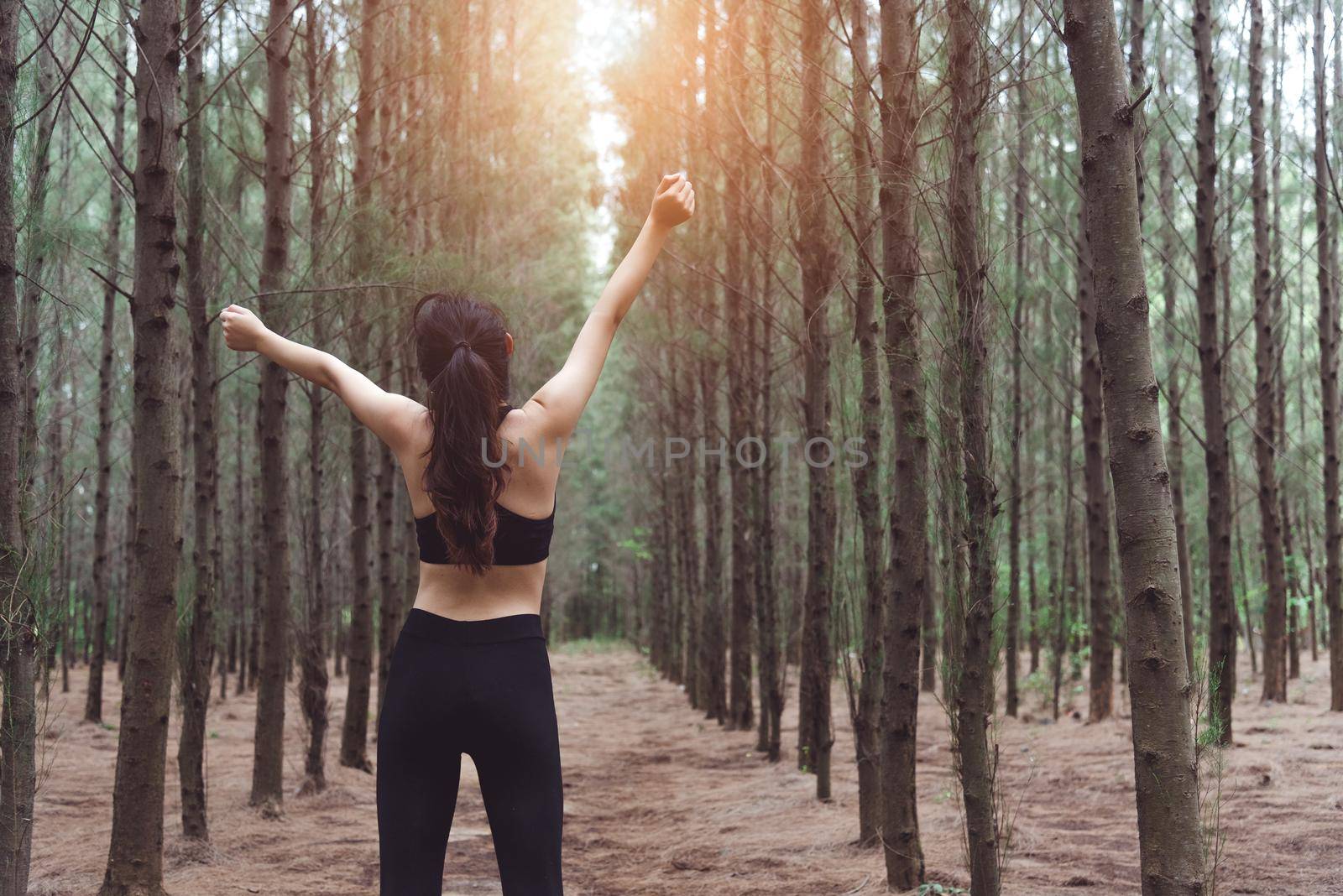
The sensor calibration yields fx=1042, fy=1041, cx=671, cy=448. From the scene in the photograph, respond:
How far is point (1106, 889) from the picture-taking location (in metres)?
4.71

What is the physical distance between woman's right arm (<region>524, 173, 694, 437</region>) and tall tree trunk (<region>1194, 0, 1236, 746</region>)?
6549 mm

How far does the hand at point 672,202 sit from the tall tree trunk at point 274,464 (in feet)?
17.9

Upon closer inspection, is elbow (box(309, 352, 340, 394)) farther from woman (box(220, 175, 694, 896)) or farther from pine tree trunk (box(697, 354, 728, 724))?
pine tree trunk (box(697, 354, 728, 724))

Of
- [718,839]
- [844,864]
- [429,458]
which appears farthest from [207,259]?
[429,458]

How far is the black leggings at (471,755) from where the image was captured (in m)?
1.94

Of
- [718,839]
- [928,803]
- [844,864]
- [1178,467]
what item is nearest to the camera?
[844,864]

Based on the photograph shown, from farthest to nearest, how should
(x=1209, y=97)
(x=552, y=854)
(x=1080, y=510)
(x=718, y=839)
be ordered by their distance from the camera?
(x=1080, y=510) < (x=1209, y=97) < (x=718, y=839) < (x=552, y=854)

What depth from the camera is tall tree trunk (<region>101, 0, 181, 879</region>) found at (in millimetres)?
4113

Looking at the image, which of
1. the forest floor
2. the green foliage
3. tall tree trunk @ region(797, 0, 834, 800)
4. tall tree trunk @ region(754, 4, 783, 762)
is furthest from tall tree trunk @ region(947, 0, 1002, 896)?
tall tree trunk @ region(754, 4, 783, 762)

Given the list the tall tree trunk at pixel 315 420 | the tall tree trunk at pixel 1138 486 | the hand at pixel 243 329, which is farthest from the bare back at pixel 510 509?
the tall tree trunk at pixel 315 420

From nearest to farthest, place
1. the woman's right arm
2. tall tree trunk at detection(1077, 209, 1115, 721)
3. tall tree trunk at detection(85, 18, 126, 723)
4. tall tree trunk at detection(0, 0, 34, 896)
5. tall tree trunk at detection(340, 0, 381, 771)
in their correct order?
the woman's right arm → tall tree trunk at detection(0, 0, 34, 896) → tall tree trunk at detection(340, 0, 381, 771) → tall tree trunk at detection(1077, 209, 1115, 721) → tall tree trunk at detection(85, 18, 126, 723)

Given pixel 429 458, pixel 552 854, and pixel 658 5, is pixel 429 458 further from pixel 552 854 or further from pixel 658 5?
pixel 658 5

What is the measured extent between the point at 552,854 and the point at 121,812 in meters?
2.99

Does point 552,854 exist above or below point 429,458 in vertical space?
below
